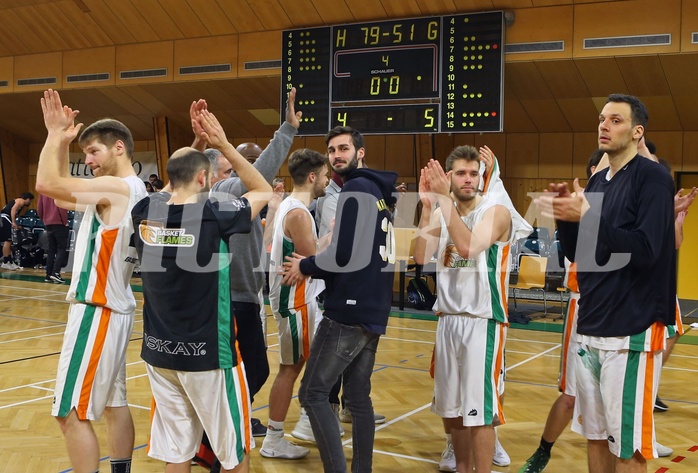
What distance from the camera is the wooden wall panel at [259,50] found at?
13836mm

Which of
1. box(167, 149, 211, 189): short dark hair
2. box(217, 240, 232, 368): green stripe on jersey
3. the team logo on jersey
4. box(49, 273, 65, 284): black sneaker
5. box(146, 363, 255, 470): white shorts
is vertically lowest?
box(49, 273, 65, 284): black sneaker

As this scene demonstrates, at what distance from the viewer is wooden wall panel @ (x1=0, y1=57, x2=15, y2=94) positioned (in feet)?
56.1

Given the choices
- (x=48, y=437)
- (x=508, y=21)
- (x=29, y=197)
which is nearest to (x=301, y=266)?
(x=48, y=437)

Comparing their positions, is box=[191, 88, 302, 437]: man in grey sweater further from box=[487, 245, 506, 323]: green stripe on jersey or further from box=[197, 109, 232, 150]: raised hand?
box=[487, 245, 506, 323]: green stripe on jersey

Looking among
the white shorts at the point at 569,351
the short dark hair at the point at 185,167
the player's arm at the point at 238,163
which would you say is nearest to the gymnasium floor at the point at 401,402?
the white shorts at the point at 569,351

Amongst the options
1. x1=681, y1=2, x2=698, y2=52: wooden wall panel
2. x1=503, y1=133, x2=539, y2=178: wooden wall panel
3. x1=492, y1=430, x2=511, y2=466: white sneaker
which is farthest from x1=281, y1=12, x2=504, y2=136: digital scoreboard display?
x1=492, y1=430, x2=511, y2=466: white sneaker

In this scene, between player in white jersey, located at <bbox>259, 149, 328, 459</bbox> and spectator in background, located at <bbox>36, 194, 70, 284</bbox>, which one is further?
spectator in background, located at <bbox>36, 194, 70, 284</bbox>

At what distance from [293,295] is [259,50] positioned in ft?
32.3

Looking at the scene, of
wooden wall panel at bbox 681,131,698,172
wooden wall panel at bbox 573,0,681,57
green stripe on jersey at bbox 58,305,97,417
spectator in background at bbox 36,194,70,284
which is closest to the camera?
green stripe on jersey at bbox 58,305,97,417

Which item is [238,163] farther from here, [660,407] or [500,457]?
[660,407]

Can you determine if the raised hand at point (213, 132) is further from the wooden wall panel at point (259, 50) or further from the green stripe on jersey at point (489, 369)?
the wooden wall panel at point (259, 50)

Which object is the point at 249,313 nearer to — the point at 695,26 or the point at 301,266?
the point at 301,266

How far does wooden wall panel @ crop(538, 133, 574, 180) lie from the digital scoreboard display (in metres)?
3.93

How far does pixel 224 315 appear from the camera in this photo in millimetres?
3396
